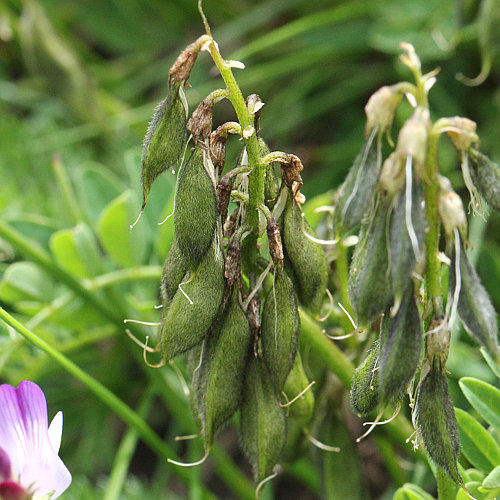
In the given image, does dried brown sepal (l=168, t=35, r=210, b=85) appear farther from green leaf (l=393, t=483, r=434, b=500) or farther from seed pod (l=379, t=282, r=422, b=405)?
green leaf (l=393, t=483, r=434, b=500)

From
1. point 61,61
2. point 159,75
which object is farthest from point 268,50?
point 61,61

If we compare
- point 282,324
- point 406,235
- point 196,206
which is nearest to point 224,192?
point 196,206

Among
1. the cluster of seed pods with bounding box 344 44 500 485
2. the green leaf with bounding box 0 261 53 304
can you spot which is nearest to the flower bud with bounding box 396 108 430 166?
the cluster of seed pods with bounding box 344 44 500 485

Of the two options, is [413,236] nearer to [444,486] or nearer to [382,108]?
[382,108]

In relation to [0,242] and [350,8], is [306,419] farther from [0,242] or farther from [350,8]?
[350,8]

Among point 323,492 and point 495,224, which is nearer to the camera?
point 323,492

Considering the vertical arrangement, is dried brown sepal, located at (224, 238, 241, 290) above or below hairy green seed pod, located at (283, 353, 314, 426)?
above
